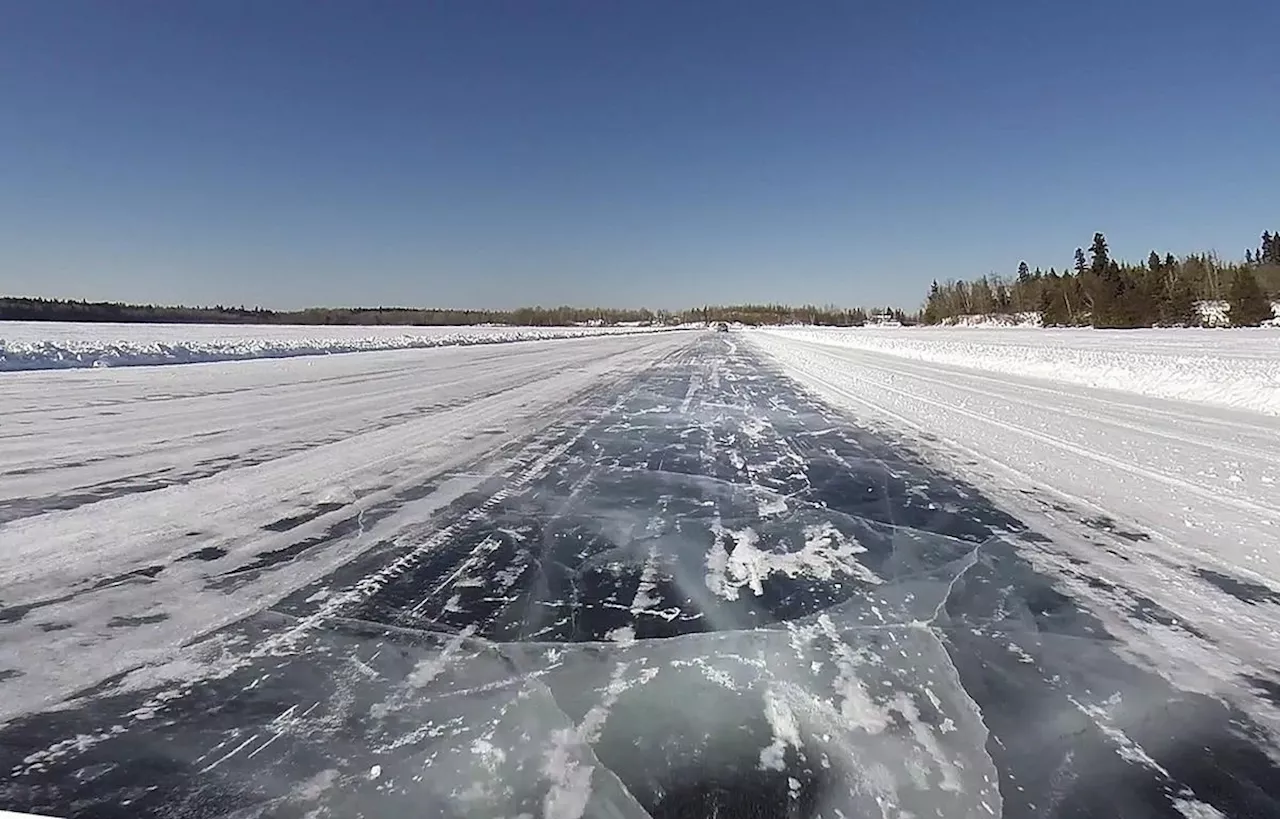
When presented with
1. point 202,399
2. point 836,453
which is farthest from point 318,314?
point 836,453

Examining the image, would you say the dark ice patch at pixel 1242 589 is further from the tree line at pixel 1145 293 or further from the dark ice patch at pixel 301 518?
the tree line at pixel 1145 293

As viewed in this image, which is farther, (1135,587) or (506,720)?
(1135,587)

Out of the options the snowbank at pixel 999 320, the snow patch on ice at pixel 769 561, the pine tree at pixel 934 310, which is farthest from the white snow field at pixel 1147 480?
the pine tree at pixel 934 310

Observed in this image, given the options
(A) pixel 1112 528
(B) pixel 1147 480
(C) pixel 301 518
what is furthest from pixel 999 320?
(C) pixel 301 518

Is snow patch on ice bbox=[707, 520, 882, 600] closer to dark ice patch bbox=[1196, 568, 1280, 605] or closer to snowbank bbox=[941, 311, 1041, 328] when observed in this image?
dark ice patch bbox=[1196, 568, 1280, 605]

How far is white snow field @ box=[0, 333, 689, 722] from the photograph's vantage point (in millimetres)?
2971

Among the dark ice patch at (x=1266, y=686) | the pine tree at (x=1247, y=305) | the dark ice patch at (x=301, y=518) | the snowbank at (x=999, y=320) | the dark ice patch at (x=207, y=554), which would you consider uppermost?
the pine tree at (x=1247, y=305)

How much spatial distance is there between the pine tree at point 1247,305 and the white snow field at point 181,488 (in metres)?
70.8

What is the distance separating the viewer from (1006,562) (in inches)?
150

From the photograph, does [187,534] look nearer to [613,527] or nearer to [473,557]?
[473,557]

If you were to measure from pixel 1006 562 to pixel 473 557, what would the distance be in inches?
120

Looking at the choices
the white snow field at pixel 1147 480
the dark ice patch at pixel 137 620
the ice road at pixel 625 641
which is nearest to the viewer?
the ice road at pixel 625 641

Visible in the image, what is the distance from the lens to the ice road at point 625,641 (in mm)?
1989

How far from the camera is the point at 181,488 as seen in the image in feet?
17.6
